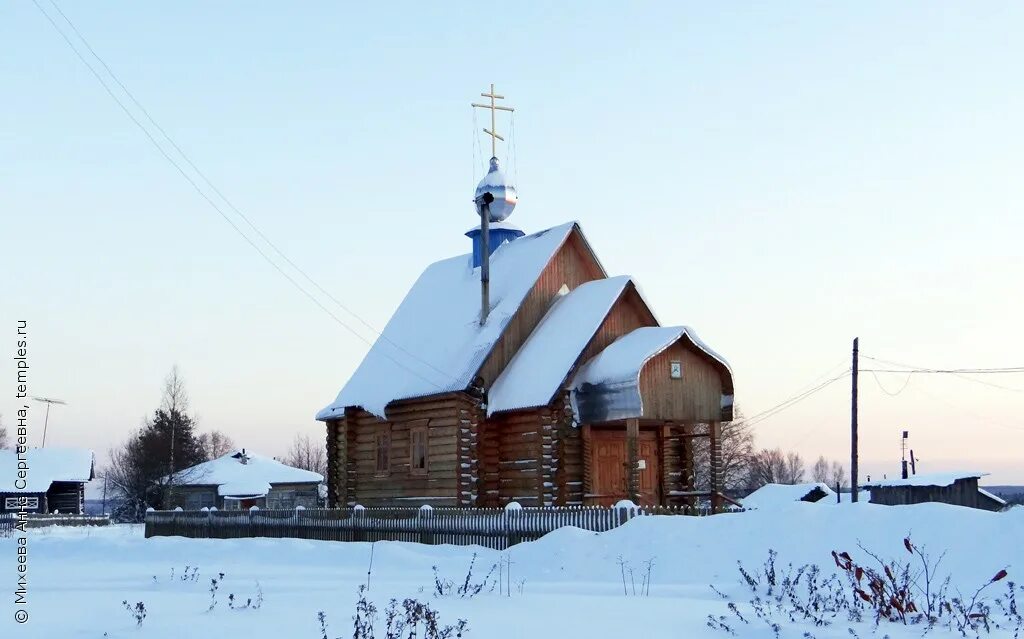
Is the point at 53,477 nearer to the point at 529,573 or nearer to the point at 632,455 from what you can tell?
the point at 632,455

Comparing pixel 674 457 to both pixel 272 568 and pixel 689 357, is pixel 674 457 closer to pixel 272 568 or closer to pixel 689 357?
pixel 689 357

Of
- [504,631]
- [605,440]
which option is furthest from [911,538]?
[605,440]

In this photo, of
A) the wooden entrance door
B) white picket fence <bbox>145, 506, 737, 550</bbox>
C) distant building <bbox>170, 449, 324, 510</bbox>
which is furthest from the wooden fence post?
distant building <bbox>170, 449, 324, 510</bbox>

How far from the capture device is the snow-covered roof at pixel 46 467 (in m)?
57.4

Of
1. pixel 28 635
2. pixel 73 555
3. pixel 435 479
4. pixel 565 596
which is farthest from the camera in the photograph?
pixel 435 479

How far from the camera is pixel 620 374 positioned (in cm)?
2436

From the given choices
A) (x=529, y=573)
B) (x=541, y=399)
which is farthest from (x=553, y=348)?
(x=529, y=573)

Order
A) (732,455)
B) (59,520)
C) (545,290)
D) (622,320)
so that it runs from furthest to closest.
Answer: (732,455) < (59,520) < (545,290) < (622,320)

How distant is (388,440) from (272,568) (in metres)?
12.3

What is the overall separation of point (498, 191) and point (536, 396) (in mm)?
8710

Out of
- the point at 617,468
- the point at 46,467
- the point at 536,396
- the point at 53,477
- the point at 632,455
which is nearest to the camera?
the point at 632,455

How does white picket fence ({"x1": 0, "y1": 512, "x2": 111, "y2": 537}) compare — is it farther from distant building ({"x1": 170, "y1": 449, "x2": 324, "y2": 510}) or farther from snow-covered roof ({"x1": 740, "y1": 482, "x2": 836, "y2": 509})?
snow-covered roof ({"x1": 740, "y1": 482, "x2": 836, "y2": 509})

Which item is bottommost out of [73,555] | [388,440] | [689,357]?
[73,555]

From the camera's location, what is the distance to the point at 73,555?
21.5 metres
